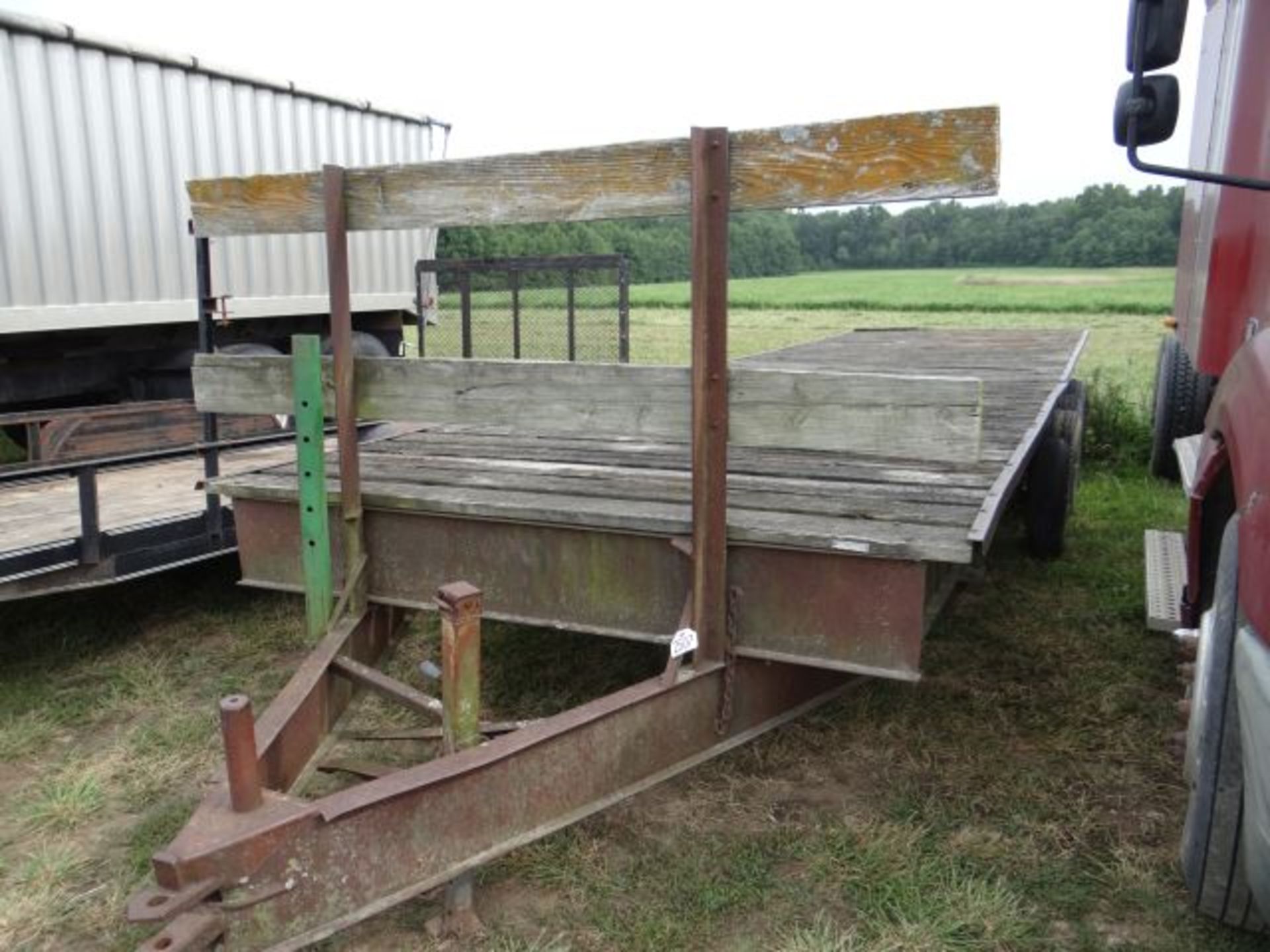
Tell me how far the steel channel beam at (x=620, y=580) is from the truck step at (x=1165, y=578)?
1.02 metres

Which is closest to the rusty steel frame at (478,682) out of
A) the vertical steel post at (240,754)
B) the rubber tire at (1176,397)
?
the vertical steel post at (240,754)

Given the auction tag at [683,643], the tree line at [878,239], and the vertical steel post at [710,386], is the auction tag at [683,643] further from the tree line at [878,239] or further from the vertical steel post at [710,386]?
the tree line at [878,239]

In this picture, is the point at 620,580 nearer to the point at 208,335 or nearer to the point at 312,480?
the point at 312,480

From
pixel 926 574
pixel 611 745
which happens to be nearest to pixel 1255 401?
pixel 926 574

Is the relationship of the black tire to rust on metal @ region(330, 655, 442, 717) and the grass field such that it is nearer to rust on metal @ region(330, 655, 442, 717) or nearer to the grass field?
the grass field

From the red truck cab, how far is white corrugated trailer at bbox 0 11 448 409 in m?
4.35

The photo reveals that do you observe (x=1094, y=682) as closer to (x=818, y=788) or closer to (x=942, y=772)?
(x=942, y=772)

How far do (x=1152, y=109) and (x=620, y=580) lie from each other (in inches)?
69.1

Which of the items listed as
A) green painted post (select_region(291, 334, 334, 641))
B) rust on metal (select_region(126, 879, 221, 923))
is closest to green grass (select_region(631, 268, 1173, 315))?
green painted post (select_region(291, 334, 334, 641))

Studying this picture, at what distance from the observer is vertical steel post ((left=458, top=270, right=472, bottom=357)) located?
9.05 metres

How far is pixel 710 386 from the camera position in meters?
2.61

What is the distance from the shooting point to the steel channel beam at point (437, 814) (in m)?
1.99

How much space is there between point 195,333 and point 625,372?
6.58 metres

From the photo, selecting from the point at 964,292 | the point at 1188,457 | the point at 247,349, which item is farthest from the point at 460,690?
the point at 964,292
